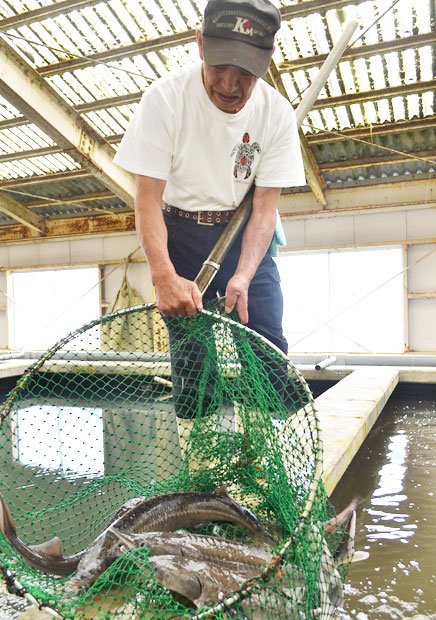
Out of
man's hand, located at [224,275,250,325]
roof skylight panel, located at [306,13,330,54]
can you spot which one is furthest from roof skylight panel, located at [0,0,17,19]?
man's hand, located at [224,275,250,325]

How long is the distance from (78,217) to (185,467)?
9.50 meters

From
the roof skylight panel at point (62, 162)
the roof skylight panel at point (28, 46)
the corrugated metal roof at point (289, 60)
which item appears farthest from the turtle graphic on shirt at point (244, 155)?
the roof skylight panel at point (62, 162)

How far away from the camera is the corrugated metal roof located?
548 cm

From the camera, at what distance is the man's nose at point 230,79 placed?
1.50 metres

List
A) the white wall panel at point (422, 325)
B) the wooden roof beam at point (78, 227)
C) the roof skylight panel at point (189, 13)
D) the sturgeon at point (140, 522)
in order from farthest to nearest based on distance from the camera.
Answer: the wooden roof beam at point (78, 227) → the white wall panel at point (422, 325) → the roof skylight panel at point (189, 13) → the sturgeon at point (140, 522)

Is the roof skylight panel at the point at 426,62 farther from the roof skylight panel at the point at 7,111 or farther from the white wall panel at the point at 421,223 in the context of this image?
the roof skylight panel at the point at 7,111

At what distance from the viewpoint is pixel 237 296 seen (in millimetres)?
1668

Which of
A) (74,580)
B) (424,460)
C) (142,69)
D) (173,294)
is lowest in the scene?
(424,460)

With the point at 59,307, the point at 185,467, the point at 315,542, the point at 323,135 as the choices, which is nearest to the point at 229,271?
the point at 185,467

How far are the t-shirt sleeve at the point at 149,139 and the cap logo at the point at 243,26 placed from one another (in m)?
0.35

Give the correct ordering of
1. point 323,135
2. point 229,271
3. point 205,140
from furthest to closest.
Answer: point 323,135
point 229,271
point 205,140

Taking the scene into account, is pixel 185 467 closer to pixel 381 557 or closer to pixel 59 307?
pixel 381 557

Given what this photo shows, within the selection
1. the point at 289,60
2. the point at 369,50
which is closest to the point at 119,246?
the point at 289,60

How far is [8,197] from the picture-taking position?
991 cm
